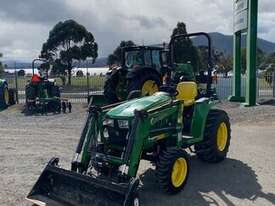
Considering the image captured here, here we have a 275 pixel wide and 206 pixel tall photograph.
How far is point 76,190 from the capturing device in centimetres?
541

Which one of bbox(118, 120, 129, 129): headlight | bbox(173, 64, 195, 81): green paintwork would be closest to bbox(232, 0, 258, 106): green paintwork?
bbox(173, 64, 195, 81): green paintwork

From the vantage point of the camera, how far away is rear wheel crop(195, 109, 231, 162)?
7.51 m

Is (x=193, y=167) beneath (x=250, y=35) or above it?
beneath

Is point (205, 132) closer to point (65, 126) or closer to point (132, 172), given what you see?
point (132, 172)

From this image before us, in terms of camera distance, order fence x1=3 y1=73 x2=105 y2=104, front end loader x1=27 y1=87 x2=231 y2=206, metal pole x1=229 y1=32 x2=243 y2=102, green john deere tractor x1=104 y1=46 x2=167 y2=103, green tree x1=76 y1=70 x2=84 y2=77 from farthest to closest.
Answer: green tree x1=76 y1=70 x2=84 y2=77 < fence x1=3 y1=73 x2=105 y2=104 < metal pole x1=229 y1=32 x2=243 y2=102 < green john deere tractor x1=104 y1=46 x2=167 y2=103 < front end loader x1=27 y1=87 x2=231 y2=206

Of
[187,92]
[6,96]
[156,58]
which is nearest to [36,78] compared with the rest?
[6,96]

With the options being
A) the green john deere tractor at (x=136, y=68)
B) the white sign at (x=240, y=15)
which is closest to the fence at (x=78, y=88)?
the green john deere tractor at (x=136, y=68)

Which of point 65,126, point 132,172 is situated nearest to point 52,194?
point 132,172

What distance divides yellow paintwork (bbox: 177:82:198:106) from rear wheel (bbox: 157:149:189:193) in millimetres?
1433

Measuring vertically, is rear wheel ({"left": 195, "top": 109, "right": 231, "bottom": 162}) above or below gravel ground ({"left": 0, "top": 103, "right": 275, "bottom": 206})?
above

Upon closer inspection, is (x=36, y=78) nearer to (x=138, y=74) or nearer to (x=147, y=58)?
(x=147, y=58)

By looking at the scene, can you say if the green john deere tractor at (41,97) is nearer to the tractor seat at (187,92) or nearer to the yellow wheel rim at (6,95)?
the yellow wheel rim at (6,95)

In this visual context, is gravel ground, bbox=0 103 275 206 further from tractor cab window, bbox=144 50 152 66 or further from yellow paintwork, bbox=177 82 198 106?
tractor cab window, bbox=144 50 152 66

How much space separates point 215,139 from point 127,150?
8.21 ft
